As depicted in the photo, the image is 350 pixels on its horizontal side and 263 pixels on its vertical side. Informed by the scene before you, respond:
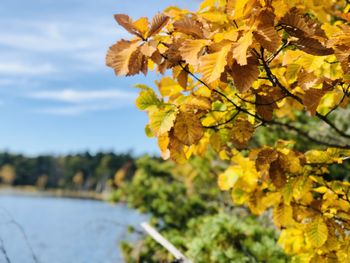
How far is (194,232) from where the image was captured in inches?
265

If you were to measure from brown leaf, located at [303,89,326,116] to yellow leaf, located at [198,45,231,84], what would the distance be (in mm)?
494

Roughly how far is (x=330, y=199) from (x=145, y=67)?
4.65 ft

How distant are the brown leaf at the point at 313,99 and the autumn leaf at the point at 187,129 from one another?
0.42 m

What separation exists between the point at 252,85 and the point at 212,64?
66cm

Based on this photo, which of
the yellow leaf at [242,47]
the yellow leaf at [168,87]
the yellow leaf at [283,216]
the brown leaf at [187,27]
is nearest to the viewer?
the yellow leaf at [242,47]

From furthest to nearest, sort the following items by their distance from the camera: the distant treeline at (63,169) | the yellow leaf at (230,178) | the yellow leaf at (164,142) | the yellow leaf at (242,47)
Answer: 1. the distant treeline at (63,169)
2. the yellow leaf at (230,178)
3. the yellow leaf at (164,142)
4. the yellow leaf at (242,47)

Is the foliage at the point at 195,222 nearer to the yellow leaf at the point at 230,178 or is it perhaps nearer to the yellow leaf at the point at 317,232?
the yellow leaf at the point at 230,178

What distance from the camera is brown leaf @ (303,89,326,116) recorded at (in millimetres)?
1692

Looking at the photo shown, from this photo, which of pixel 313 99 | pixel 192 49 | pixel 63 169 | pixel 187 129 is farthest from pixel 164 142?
A: pixel 63 169

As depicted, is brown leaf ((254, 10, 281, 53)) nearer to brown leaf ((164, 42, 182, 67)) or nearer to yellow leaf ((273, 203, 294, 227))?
brown leaf ((164, 42, 182, 67))

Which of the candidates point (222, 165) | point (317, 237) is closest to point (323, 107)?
point (317, 237)

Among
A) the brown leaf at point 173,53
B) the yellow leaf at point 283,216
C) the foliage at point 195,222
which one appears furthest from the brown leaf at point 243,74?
the foliage at point 195,222

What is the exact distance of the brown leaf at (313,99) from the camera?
1.69 metres

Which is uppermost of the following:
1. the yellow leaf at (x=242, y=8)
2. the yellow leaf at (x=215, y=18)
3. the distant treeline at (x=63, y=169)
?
the yellow leaf at (x=215, y=18)
